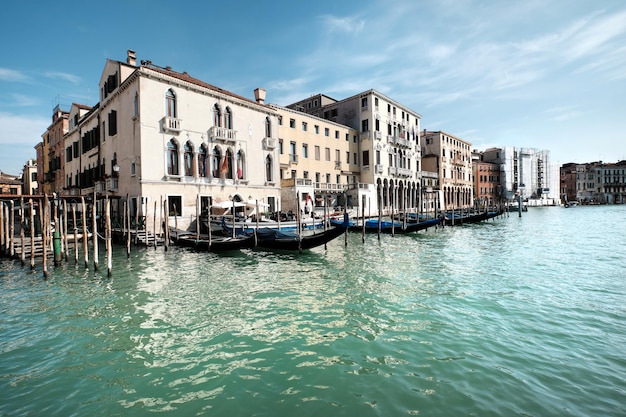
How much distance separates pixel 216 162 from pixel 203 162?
0.91 m

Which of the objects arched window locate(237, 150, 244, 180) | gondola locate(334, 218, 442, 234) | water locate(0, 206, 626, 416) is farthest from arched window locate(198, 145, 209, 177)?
water locate(0, 206, 626, 416)

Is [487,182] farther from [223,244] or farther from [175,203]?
[223,244]

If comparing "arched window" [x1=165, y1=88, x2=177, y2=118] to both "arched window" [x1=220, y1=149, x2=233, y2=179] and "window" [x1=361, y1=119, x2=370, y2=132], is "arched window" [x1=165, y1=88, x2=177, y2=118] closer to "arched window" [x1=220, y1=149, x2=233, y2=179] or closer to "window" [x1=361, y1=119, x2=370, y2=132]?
"arched window" [x1=220, y1=149, x2=233, y2=179]

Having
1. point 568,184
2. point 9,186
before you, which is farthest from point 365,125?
point 568,184

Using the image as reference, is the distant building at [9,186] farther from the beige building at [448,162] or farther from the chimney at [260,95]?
the beige building at [448,162]

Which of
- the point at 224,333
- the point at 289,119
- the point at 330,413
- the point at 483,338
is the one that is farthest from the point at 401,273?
the point at 289,119

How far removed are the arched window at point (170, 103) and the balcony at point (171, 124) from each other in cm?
46

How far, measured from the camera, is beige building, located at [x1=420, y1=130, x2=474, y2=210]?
4559 cm

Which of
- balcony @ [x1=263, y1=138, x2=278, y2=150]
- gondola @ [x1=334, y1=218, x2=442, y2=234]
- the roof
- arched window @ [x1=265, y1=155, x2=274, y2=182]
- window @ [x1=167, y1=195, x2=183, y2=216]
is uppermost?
the roof

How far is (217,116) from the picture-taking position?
1950 centimetres

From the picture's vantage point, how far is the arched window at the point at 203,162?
18469 millimetres

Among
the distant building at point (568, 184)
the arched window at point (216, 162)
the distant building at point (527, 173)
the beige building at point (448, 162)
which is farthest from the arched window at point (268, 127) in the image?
the distant building at point (568, 184)

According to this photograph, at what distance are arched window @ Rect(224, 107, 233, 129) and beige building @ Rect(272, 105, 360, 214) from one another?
15.1 feet

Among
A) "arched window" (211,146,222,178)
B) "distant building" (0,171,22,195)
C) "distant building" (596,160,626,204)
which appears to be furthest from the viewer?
"distant building" (596,160,626,204)
